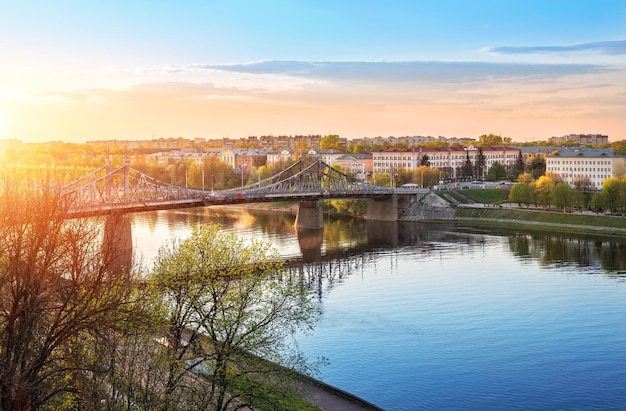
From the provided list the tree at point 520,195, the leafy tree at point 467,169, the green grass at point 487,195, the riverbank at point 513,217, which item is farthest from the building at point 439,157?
the tree at point 520,195

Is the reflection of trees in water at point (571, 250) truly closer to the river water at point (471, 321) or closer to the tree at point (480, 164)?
the river water at point (471, 321)

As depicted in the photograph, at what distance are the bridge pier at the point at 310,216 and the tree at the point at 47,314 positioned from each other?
42322 mm

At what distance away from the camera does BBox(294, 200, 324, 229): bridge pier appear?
54156 mm

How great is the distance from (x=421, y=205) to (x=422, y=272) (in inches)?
1117

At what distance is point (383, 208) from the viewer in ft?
201

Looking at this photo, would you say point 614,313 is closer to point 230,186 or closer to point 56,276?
point 56,276

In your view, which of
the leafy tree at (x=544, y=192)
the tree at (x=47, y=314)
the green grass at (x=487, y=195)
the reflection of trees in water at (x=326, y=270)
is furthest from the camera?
the green grass at (x=487, y=195)

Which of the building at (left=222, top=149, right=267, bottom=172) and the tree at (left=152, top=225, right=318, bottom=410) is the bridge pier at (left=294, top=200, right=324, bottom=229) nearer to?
the tree at (left=152, top=225, right=318, bottom=410)

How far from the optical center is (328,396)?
1681 centimetres

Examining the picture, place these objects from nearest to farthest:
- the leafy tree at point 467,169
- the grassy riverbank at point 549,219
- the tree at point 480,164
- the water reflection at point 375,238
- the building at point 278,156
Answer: the water reflection at point 375,238 < the grassy riverbank at point 549,219 < the leafy tree at point 467,169 < the tree at point 480,164 < the building at point 278,156

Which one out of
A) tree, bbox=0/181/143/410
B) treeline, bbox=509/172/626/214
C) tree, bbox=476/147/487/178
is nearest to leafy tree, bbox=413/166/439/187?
treeline, bbox=509/172/626/214

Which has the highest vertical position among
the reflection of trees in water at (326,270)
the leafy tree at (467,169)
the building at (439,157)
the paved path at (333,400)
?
the building at (439,157)

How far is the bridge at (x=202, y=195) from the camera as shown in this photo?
4331 centimetres

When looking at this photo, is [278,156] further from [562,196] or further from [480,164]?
[562,196]
